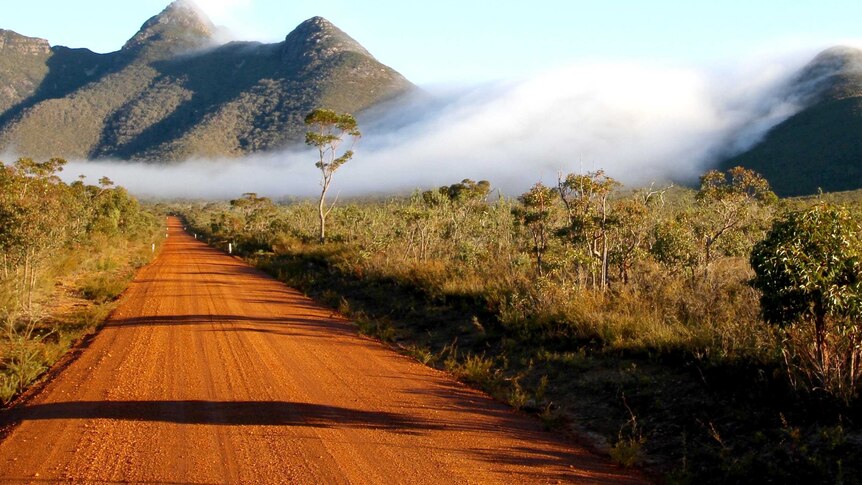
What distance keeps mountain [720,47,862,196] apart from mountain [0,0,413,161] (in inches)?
3403

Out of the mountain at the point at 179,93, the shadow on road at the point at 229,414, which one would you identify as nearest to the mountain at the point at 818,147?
the shadow on road at the point at 229,414

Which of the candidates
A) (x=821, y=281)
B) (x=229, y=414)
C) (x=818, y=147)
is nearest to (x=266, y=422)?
(x=229, y=414)

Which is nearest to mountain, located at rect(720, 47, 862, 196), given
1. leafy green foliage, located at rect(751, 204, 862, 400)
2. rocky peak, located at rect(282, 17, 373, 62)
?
leafy green foliage, located at rect(751, 204, 862, 400)

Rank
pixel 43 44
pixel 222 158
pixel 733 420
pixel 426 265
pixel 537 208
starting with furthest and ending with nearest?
pixel 43 44 < pixel 222 158 < pixel 426 265 < pixel 537 208 < pixel 733 420

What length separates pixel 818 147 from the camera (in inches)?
2756

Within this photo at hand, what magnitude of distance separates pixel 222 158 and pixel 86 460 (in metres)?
135

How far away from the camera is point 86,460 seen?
5.36m

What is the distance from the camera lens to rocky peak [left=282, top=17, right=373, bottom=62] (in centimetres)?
15700

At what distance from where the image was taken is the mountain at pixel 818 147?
63.3m

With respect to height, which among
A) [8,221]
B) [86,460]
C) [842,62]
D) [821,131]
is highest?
[842,62]

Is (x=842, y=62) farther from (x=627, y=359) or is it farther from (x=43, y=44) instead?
(x=43, y=44)

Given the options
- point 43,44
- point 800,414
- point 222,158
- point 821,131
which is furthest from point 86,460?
point 43,44

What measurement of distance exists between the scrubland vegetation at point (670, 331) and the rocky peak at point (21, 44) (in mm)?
202937

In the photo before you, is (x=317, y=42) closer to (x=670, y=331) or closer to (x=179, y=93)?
(x=179, y=93)
